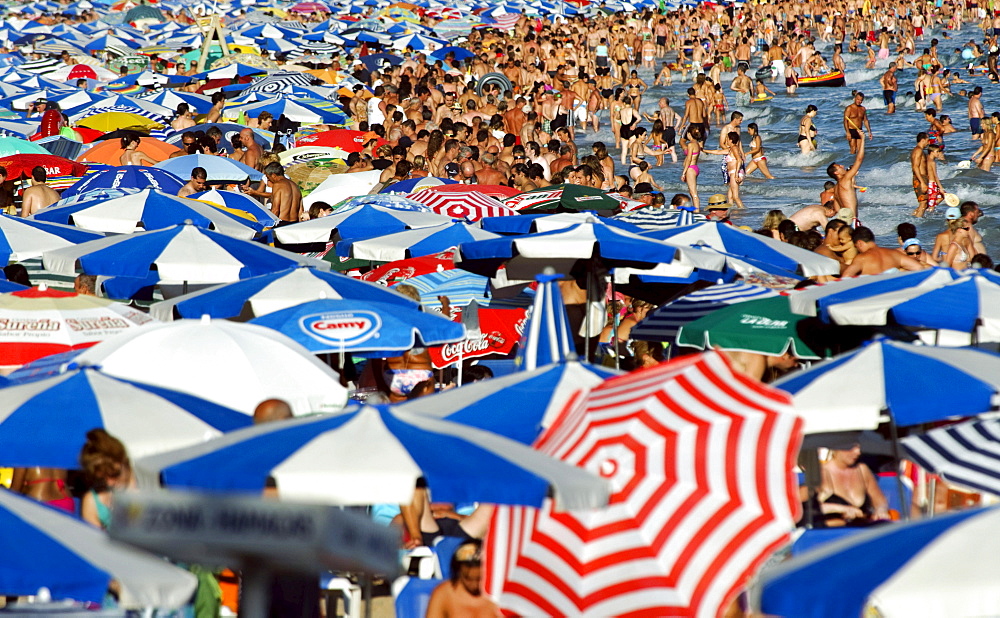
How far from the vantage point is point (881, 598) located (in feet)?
10.3

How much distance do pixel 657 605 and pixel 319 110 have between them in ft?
67.9

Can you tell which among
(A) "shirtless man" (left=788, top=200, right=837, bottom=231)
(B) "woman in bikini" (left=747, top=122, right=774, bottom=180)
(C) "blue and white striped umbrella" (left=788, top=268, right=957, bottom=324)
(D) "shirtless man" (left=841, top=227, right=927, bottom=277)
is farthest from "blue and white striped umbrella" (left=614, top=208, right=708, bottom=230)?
(B) "woman in bikini" (left=747, top=122, right=774, bottom=180)

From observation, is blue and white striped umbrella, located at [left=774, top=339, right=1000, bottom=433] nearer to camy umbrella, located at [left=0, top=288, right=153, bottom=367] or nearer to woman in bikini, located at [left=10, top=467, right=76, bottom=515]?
woman in bikini, located at [left=10, top=467, right=76, bottom=515]

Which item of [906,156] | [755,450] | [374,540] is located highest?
[374,540]

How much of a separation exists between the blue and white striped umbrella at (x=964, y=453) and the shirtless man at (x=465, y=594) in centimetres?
169

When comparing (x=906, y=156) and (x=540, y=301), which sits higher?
(x=540, y=301)

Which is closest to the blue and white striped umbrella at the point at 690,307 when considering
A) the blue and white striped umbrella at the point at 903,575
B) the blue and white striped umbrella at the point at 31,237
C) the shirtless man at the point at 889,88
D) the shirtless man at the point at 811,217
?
the blue and white striped umbrella at the point at 31,237

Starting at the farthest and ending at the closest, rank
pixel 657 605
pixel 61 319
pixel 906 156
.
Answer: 1. pixel 906 156
2. pixel 61 319
3. pixel 657 605

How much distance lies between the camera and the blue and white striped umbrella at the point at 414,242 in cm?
1051

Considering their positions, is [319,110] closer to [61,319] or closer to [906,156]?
[906,156]

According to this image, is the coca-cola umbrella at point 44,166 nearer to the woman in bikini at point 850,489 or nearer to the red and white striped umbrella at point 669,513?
the woman in bikini at point 850,489

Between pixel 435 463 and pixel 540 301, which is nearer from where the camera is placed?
pixel 435 463

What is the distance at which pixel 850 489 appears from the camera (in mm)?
6945

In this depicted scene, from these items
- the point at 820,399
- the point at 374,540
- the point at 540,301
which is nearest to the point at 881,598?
the point at 374,540
